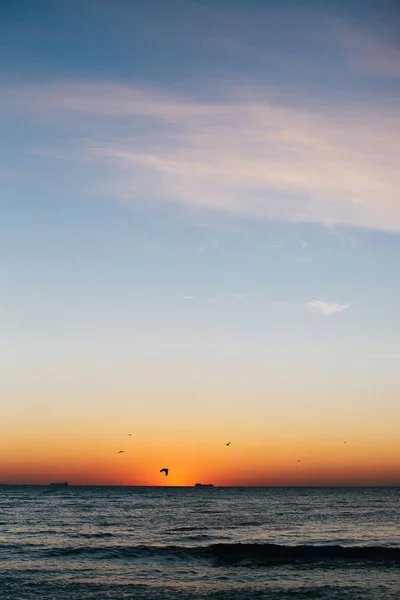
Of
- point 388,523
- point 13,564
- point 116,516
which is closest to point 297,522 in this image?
point 388,523

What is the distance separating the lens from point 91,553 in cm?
4512

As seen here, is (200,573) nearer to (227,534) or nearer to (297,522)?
(227,534)

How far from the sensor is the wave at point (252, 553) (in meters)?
42.7

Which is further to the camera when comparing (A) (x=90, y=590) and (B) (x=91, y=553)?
(B) (x=91, y=553)

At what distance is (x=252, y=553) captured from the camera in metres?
45.9

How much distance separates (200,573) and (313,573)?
292 inches

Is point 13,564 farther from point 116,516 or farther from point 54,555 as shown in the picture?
point 116,516

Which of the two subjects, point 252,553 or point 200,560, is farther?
point 252,553

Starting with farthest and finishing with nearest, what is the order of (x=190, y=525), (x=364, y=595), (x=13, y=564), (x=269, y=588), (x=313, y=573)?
(x=190, y=525) < (x=13, y=564) < (x=313, y=573) < (x=269, y=588) < (x=364, y=595)

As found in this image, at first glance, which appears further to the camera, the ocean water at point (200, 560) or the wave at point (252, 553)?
the wave at point (252, 553)

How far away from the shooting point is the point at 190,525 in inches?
2771

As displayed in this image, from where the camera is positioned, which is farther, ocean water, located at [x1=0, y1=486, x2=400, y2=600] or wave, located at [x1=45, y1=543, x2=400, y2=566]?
wave, located at [x1=45, y1=543, x2=400, y2=566]

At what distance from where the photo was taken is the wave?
4269cm

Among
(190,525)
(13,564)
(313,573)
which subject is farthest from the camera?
(190,525)
